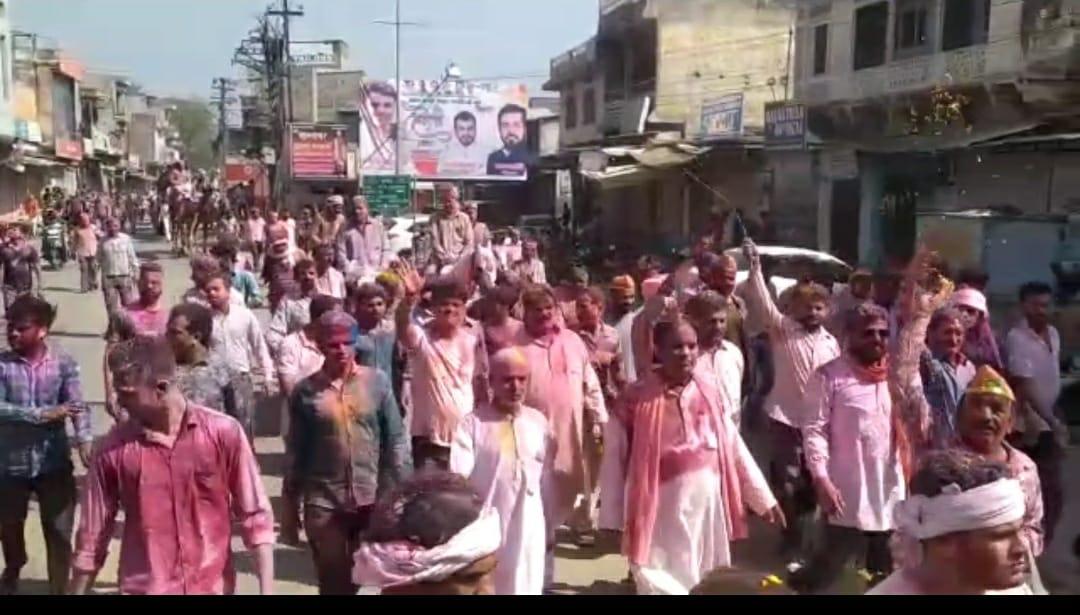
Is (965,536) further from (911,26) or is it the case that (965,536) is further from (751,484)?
(911,26)

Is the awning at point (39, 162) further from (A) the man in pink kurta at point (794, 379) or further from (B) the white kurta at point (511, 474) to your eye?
(B) the white kurta at point (511, 474)

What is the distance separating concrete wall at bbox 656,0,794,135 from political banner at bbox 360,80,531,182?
25.3 feet

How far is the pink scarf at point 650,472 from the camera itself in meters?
4.30

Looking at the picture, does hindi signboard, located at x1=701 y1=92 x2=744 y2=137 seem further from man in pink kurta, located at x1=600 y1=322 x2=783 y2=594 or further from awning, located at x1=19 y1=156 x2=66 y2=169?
man in pink kurta, located at x1=600 y1=322 x2=783 y2=594

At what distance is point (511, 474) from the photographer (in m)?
4.16

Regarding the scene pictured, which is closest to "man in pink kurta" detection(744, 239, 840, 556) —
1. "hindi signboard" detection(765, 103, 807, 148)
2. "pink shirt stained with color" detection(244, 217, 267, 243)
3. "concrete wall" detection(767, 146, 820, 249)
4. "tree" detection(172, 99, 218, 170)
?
"pink shirt stained with color" detection(244, 217, 267, 243)

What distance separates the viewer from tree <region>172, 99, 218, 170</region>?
162 feet

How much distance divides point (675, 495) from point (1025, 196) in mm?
12566

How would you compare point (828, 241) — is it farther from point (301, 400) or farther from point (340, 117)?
point (340, 117)

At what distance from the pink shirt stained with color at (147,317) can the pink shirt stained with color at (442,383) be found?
136 cm

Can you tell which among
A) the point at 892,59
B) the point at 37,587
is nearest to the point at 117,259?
the point at 37,587

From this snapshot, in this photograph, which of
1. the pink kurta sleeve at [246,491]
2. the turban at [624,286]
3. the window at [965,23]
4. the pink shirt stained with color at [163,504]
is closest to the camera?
the pink shirt stained with color at [163,504]

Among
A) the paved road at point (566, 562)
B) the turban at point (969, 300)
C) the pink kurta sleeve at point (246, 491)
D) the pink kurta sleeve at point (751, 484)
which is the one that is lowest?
the paved road at point (566, 562)

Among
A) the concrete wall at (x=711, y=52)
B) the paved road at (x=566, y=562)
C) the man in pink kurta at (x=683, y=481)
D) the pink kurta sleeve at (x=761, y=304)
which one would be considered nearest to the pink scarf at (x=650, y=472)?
the man in pink kurta at (x=683, y=481)
